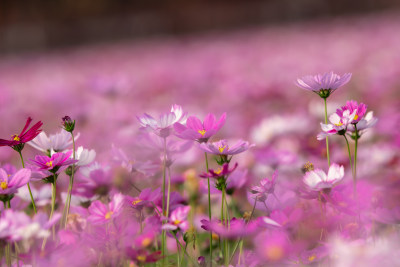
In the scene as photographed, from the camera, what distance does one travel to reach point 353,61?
4375 mm

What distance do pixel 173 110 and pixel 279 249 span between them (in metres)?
0.35

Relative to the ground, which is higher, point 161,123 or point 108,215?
point 161,123

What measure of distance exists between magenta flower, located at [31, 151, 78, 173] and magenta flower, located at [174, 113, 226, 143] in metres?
0.18

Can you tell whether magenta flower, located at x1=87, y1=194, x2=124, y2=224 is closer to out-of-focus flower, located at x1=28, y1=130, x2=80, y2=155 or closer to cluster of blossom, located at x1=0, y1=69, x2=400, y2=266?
cluster of blossom, located at x1=0, y1=69, x2=400, y2=266

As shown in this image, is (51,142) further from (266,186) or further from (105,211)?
(266,186)

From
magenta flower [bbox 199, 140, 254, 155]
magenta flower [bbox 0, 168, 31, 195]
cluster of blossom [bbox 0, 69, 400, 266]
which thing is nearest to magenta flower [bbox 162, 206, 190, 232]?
cluster of blossom [bbox 0, 69, 400, 266]

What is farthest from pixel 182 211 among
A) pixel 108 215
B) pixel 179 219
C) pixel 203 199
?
pixel 203 199

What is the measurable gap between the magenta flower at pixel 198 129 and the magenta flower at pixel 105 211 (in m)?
0.14

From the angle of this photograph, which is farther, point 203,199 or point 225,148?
point 203,199

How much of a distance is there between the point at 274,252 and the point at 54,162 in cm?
38

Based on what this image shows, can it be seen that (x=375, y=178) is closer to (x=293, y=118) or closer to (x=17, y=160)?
(x=293, y=118)

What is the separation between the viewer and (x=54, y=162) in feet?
2.85

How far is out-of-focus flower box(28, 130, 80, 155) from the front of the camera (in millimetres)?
996

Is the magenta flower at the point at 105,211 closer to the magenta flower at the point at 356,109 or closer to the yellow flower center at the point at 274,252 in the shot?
the yellow flower center at the point at 274,252
